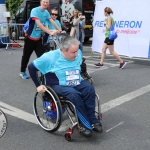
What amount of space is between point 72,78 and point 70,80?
36 millimetres

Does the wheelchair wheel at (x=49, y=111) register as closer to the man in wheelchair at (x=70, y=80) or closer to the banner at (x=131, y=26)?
the man in wheelchair at (x=70, y=80)

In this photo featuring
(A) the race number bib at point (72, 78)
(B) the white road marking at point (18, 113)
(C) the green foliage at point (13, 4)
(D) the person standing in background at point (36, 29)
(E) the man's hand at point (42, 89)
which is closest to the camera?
(E) the man's hand at point (42, 89)

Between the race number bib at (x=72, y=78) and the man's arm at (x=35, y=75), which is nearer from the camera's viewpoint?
the man's arm at (x=35, y=75)

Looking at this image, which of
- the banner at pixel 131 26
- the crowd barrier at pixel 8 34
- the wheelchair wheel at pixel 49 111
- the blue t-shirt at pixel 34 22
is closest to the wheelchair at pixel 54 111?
the wheelchair wheel at pixel 49 111

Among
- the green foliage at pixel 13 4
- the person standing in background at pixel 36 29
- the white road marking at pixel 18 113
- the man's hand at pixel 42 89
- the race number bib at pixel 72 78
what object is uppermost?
the green foliage at pixel 13 4

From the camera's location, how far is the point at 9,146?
3176 mm

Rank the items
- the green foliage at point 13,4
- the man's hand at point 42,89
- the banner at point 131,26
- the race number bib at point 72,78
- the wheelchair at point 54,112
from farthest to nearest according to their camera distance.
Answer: the green foliage at point 13,4, the banner at point 131,26, the race number bib at point 72,78, the man's hand at point 42,89, the wheelchair at point 54,112

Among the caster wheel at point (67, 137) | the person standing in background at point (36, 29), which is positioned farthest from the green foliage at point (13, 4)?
the caster wheel at point (67, 137)

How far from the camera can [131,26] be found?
25.3ft

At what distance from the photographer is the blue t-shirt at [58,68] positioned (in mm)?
3301

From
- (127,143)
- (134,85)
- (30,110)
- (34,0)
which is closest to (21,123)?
(30,110)

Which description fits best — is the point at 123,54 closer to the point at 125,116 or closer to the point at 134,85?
the point at 134,85

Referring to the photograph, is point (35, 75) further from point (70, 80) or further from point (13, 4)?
point (13, 4)

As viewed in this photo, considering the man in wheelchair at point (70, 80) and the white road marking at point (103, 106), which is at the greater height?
the man in wheelchair at point (70, 80)
